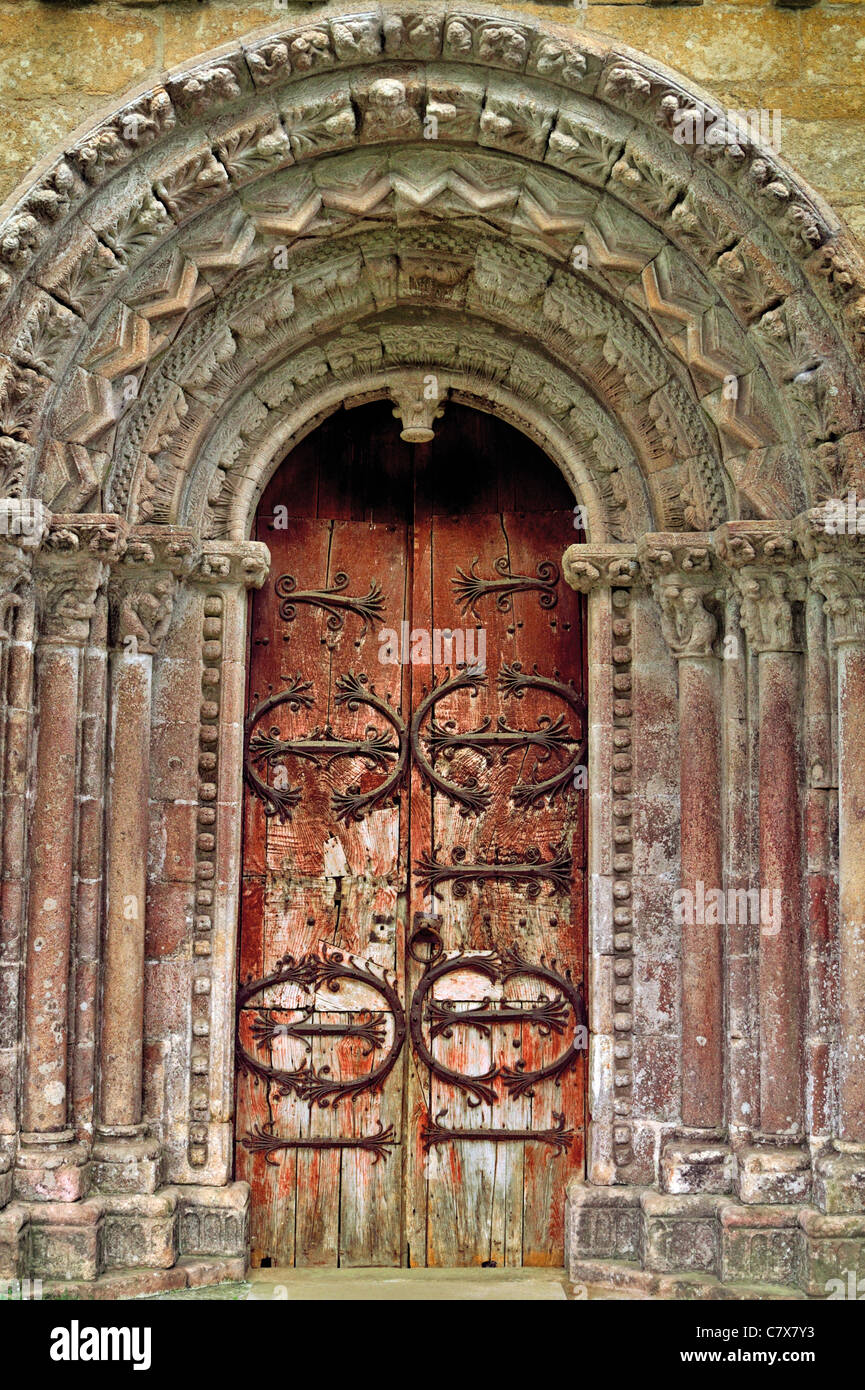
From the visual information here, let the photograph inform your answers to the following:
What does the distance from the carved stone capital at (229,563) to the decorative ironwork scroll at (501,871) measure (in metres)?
1.30

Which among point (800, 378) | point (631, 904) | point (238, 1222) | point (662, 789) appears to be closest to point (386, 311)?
point (800, 378)

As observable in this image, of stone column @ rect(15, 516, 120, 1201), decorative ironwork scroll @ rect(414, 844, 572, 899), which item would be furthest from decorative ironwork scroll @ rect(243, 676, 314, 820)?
stone column @ rect(15, 516, 120, 1201)

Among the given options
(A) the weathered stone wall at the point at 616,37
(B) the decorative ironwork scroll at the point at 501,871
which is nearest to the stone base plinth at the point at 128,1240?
(B) the decorative ironwork scroll at the point at 501,871

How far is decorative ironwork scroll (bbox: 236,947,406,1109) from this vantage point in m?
5.30

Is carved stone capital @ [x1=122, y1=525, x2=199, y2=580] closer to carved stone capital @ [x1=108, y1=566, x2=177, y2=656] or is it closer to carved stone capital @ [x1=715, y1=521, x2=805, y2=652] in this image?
carved stone capital @ [x1=108, y1=566, x2=177, y2=656]

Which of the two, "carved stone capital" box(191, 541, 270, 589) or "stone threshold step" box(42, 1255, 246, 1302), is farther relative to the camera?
"carved stone capital" box(191, 541, 270, 589)

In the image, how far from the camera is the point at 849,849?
4.69 meters

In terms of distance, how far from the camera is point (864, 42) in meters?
4.90

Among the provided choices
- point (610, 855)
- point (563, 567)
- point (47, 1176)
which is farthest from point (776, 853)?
point (47, 1176)

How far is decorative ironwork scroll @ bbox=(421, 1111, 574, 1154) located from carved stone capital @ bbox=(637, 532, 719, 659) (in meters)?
1.88

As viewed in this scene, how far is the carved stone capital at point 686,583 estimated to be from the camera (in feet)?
16.7

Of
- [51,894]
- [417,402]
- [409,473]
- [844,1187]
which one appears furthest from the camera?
[409,473]

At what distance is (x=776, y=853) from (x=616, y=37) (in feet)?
9.63

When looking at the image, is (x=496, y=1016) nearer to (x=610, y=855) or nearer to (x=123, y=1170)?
(x=610, y=855)
